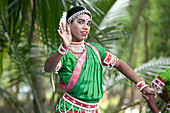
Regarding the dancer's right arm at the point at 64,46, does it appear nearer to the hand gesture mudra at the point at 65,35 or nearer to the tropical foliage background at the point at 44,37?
the hand gesture mudra at the point at 65,35

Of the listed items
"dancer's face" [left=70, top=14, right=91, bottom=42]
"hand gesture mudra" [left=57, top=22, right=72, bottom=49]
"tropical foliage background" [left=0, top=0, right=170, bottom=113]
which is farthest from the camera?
"tropical foliage background" [left=0, top=0, right=170, bottom=113]

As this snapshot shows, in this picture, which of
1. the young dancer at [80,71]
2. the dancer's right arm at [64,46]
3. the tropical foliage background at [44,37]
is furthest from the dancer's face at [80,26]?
the tropical foliage background at [44,37]

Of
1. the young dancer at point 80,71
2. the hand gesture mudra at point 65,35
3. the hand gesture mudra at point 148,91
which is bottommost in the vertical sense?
the hand gesture mudra at point 148,91

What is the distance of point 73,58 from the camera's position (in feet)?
5.61

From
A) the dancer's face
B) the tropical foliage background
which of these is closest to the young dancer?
the dancer's face

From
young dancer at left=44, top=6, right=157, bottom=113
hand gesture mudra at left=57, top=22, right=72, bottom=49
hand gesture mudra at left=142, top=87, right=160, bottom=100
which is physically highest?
hand gesture mudra at left=57, top=22, right=72, bottom=49

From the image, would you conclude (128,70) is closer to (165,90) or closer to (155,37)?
(165,90)

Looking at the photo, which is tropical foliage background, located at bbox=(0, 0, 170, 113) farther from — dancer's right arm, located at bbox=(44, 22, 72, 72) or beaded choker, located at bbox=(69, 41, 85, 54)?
dancer's right arm, located at bbox=(44, 22, 72, 72)

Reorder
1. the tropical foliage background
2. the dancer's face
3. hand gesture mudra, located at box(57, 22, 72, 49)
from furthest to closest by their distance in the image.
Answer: the tropical foliage background
the dancer's face
hand gesture mudra, located at box(57, 22, 72, 49)

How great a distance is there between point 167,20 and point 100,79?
5189 mm

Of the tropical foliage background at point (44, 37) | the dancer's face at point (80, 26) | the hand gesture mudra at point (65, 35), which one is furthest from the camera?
the tropical foliage background at point (44, 37)

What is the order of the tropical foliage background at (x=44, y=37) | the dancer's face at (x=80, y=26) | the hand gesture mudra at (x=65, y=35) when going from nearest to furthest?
1. the hand gesture mudra at (x=65, y=35)
2. the dancer's face at (x=80, y=26)
3. the tropical foliage background at (x=44, y=37)

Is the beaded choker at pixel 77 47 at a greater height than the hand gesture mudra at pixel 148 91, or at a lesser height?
greater

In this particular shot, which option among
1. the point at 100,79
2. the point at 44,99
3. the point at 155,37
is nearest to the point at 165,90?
the point at 100,79
